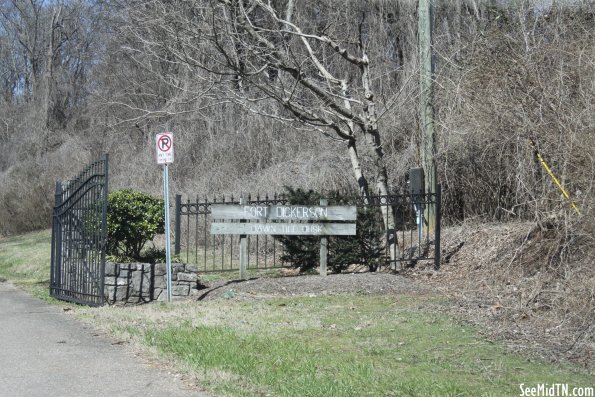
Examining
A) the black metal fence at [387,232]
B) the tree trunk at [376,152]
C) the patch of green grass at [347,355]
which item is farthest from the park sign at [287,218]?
the patch of green grass at [347,355]

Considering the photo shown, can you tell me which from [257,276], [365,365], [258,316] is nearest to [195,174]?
[257,276]

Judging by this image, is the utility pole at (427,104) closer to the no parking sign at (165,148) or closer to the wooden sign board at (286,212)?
the wooden sign board at (286,212)

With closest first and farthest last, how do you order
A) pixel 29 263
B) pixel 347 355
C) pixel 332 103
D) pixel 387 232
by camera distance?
1. pixel 347 355
2. pixel 387 232
3. pixel 332 103
4. pixel 29 263

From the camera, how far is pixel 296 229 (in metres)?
14.2

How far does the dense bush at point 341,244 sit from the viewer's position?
48.3 ft

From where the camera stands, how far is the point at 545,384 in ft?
22.9

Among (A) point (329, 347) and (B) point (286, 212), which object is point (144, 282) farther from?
(A) point (329, 347)

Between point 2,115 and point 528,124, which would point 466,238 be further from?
point 2,115

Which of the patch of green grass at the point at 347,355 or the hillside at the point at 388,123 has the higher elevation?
the hillside at the point at 388,123

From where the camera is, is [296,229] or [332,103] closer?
[296,229]

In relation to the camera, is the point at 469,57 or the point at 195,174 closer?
the point at 469,57

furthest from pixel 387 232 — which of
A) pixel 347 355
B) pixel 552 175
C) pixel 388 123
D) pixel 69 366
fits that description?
pixel 69 366

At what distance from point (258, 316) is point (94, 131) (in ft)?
85.0

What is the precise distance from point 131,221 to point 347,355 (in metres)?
6.94
